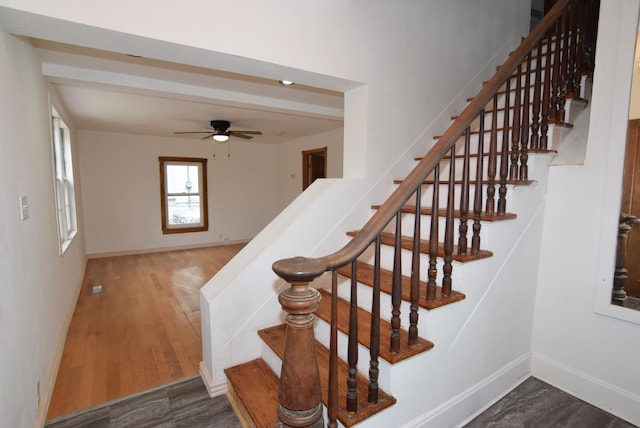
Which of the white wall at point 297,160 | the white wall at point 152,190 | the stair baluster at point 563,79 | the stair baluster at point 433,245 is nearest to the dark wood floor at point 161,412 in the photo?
the stair baluster at point 433,245

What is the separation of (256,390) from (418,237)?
1266 millimetres

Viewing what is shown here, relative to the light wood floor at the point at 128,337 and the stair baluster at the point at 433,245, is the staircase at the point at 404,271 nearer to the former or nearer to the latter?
the stair baluster at the point at 433,245

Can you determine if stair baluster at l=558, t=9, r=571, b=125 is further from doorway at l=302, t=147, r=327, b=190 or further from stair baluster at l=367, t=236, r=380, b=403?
doorway at l=302, t=147, r=327, b=190

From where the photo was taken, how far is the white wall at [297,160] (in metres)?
5.83

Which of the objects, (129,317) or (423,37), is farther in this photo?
(129,317)

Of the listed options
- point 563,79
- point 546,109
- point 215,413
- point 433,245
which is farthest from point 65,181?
point 563,79

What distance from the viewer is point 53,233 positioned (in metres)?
2.70

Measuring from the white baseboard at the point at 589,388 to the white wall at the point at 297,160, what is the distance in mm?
4071

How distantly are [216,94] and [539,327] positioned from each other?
338cm

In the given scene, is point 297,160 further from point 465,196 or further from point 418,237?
point 418,237

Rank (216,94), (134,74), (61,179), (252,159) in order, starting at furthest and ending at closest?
(252,159)
(61,179)
(216,94)
(134,74)

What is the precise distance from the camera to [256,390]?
1846 millimetres

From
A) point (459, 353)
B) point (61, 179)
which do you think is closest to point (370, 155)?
point (459, 353)

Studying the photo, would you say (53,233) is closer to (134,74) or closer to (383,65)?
(134,74)
